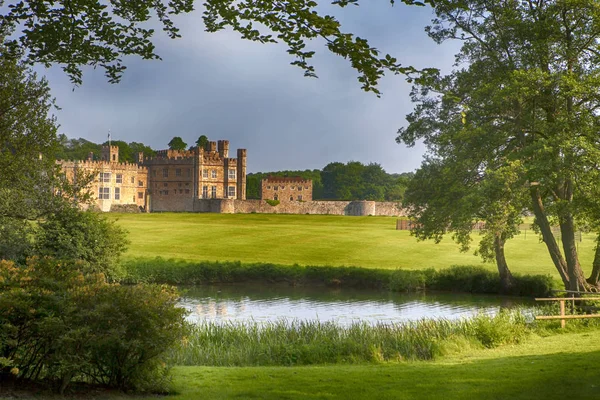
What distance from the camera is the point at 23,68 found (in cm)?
1409

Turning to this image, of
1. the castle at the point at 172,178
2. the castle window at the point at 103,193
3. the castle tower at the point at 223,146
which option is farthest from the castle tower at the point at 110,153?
the castle tower at the point at 223,146

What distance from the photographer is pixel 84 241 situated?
968 inches

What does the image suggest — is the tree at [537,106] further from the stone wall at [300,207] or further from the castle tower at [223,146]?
the castle tower at [223,146]

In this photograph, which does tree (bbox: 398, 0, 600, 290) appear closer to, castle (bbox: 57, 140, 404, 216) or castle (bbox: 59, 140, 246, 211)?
castle (bbox: 57, 140, 404, 216)

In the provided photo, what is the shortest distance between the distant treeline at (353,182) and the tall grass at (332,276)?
9125 centimetres

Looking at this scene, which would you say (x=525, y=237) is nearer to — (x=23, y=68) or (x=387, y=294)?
(x=387, y=294)

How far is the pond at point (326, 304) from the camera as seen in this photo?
21.8 m

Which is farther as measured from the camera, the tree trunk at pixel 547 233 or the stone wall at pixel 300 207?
the stone wall at pixel 300 207

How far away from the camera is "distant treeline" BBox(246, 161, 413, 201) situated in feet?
418

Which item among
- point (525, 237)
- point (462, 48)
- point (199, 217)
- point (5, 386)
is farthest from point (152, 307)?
point (199, 217)

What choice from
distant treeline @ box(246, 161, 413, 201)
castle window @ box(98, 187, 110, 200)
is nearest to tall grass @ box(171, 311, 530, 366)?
castle window @ box(98, 187, 110, 200)

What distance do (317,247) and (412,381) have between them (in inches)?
1253

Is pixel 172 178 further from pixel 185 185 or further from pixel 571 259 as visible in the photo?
pixel 571 259

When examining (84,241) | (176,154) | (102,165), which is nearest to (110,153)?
(102,165)
